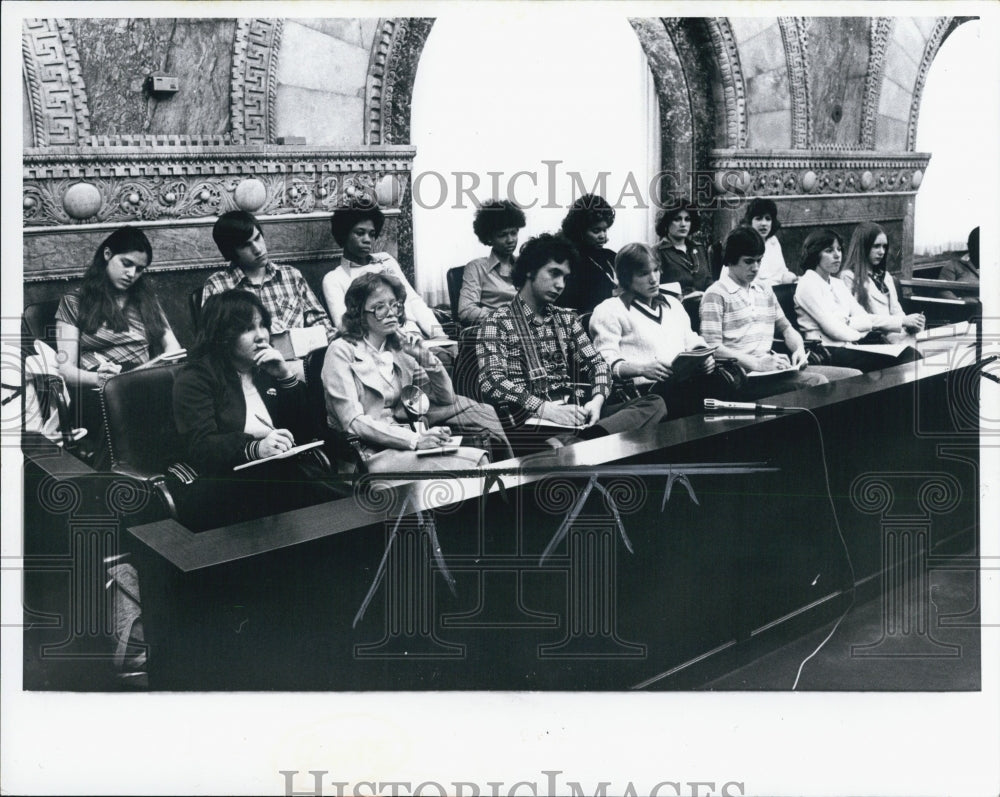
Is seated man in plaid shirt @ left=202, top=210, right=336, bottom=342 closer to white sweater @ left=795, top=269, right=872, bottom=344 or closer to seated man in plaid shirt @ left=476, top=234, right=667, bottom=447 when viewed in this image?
seated man in plaid shirt @ left=476, top=234, right=667, bottom=447

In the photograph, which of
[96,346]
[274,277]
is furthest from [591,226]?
[96,346]

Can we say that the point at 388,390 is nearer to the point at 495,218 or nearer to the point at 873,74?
the point at 495,218

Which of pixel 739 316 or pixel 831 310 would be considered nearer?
pixel 739 316

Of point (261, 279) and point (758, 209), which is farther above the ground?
point (758, 209)

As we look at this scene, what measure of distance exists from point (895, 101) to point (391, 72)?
86.7 inches

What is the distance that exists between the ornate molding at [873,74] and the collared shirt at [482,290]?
5.72ft

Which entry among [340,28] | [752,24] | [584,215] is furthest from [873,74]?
[340,28]

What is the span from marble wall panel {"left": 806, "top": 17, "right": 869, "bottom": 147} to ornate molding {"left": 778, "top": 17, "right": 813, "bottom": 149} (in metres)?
0.02

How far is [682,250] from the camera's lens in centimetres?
462

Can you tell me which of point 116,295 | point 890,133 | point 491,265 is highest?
point 890,133

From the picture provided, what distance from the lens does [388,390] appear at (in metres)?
4.43

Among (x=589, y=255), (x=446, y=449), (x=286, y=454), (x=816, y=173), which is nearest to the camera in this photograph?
(x=286, y=454)

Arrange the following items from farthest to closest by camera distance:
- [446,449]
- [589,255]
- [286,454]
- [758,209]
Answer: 1. [758,209]
2. [589,255]
3. [446,449]
4. [286,454]

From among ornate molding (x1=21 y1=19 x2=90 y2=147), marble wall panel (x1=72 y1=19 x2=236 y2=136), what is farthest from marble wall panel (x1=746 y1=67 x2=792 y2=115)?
ornate molding (x1=21 y1=19 x2=90 y2=147)
